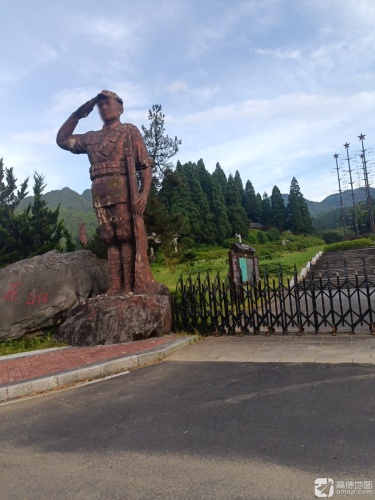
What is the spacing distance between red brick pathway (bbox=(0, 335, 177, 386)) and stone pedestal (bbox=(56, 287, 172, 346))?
0.23 m

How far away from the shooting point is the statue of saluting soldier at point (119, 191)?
8070 millimetres

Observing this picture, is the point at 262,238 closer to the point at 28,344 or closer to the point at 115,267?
Result: the point at 115,267

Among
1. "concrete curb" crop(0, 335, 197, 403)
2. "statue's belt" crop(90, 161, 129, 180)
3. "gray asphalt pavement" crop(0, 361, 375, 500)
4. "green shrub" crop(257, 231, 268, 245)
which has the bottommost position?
"gray asphalt pavement" crop(0, 361, 375, 500)

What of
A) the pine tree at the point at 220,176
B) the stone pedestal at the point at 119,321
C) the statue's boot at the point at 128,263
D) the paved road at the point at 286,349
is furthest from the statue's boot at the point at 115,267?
the pine tree at the point at 220,176

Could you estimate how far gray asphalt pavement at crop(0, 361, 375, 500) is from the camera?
8.64 feet

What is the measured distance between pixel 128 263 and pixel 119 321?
4.69 ft

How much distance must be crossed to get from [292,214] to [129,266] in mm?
54572

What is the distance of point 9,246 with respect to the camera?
54.2ft

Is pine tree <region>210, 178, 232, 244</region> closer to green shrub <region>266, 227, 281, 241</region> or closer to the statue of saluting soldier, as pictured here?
green shrub <region>266, 227, 281, 241</region>

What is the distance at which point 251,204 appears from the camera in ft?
212

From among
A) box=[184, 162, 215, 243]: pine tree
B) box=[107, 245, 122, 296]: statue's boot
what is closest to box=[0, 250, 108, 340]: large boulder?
box=[107, 245, 122, 296]: statue's boot

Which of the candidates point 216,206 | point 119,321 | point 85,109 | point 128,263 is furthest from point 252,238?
point 119,321

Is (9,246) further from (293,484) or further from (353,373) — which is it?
(293,484)

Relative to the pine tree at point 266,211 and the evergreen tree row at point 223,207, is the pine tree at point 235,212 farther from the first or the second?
the pine tree at point 266,211
